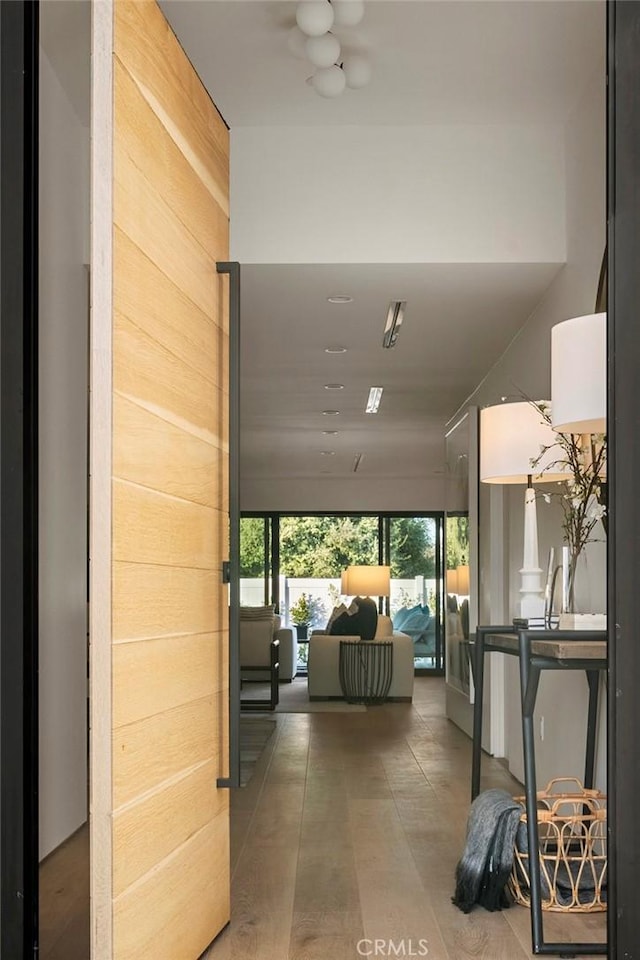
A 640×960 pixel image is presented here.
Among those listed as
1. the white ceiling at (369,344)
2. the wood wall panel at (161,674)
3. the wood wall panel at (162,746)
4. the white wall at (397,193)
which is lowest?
the wood wall panel at (162,746)

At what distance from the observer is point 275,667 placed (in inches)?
366

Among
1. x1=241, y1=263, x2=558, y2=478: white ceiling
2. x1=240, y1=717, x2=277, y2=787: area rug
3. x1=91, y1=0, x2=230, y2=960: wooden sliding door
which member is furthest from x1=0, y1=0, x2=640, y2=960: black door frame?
x1=240, y1=717, x2=277, y2=787: area rug

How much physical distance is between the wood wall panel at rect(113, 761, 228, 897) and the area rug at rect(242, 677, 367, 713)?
20.3ft

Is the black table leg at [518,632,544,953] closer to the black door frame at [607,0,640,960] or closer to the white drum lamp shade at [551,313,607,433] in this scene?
the white drum lamp shade at [551,313,607,433]

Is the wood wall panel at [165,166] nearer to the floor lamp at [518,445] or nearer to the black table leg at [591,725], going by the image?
the floor lamp at [518,445]

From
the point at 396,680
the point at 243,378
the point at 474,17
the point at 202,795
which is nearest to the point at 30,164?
the point at 202,795

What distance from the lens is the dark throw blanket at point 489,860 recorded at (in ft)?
10.9

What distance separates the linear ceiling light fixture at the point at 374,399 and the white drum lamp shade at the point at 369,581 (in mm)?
4459

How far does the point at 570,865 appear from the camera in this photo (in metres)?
3.55

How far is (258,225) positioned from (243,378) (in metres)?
3.03

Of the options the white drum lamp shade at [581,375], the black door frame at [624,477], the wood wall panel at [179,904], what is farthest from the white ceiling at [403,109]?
the wood wall panel at [179,904]

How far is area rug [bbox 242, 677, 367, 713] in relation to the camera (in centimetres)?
921

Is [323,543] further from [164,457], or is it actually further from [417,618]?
[164,457]

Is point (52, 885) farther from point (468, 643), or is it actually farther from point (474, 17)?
point (468, 643)
